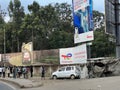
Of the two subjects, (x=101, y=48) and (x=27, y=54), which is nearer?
(x=27, y=54)

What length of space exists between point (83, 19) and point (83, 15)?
1.96ft

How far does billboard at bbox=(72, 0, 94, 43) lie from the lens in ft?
144

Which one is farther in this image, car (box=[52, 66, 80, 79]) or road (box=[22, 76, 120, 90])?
car (box=[52, 66, 80, 79])

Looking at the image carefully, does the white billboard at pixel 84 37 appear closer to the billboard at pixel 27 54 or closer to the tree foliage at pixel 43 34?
the billboard at pixel 27 54

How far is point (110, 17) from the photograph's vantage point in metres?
49.6

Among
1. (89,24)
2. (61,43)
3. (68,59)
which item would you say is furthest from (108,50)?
(89,24)

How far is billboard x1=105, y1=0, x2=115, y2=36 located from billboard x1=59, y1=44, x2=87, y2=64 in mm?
5316

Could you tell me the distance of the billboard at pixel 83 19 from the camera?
4375 cm

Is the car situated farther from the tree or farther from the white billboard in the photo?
the tree

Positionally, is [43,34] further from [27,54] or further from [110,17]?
[110,17]

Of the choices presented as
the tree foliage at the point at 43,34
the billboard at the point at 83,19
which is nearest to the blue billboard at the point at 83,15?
the billboard at the point at 83,19

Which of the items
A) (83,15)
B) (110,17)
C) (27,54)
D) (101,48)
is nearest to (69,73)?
(83,15)

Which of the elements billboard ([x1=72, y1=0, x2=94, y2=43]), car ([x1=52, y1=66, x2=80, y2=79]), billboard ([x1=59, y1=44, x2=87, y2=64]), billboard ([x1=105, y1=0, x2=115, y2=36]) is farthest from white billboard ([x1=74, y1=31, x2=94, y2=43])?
billboard ([x1=105, y1=0, x2=115, y2=36])

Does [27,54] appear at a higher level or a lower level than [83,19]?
lower
